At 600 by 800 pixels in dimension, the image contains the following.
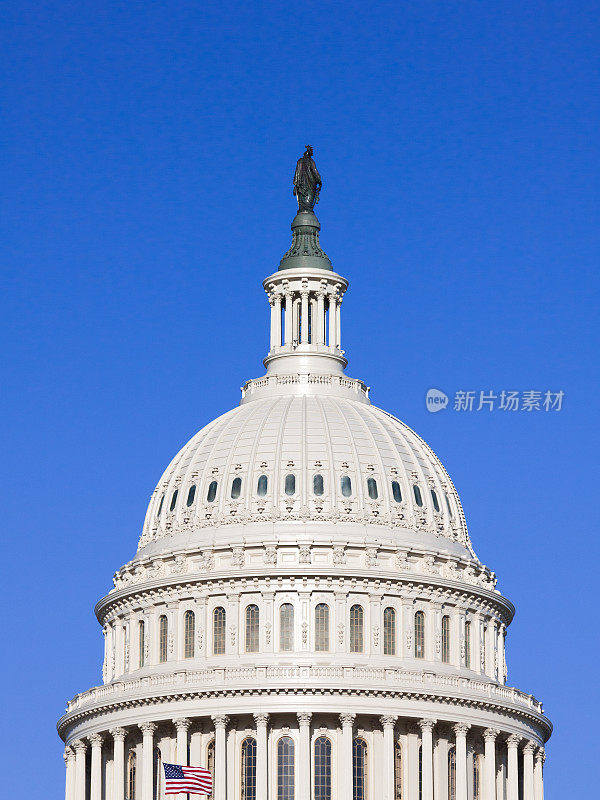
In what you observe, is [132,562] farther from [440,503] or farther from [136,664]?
[440,503]

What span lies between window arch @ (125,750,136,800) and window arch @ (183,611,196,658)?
698 centimetres

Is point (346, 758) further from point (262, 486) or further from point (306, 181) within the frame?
point (306, 181)

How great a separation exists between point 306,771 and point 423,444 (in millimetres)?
27954

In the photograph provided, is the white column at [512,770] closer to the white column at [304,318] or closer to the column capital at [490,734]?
the column capital at [490,734]

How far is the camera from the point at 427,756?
156 m

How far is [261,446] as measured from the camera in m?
167

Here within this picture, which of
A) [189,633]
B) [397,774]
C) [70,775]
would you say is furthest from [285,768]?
[70,775]

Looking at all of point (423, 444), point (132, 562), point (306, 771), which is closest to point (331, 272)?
point (423, 444)

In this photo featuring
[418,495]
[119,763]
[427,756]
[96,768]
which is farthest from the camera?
[418,495]

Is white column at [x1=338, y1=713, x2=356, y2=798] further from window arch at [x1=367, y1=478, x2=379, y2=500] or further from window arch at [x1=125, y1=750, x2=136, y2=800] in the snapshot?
window arch at [x1=367, y1=478, x2=379, y2=500]

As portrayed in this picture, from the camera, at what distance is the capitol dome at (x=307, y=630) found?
511ft

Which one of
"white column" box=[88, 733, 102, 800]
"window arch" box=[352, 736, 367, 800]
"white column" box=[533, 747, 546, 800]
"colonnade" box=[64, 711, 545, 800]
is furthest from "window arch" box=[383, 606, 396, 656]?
"white column" box=[88, 733, 102, 800]

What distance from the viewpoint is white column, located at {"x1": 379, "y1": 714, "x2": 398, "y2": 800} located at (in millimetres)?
154625

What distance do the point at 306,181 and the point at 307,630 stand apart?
36368 millimetres
